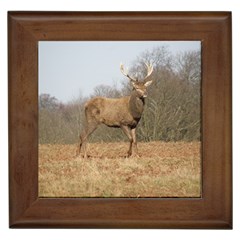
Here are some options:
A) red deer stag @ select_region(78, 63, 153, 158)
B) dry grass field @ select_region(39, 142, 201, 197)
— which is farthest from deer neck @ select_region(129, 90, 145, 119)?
dry grass field @ select_region(39, 142, 201, 197)

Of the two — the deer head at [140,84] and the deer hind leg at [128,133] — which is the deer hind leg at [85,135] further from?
the deer head at [140,84]

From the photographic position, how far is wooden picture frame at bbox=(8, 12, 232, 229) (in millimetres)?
4168

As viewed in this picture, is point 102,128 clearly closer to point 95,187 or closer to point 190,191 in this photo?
point 95,187

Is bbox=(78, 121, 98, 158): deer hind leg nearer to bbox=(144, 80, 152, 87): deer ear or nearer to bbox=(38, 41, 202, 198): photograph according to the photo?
bbox=(38, 41, 202, 198): photograph

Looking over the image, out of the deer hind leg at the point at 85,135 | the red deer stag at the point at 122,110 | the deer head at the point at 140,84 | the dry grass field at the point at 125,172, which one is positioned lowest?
the dry grass field at the point at 125,172

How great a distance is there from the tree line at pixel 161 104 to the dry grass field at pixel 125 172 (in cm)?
6

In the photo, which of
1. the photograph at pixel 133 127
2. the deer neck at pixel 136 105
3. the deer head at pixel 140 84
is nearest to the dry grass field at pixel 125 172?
the photograph at pixel 133 127

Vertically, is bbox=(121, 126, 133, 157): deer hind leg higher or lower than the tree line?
lower

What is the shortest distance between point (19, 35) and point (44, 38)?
13 cm

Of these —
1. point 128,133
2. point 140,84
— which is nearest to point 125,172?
point 128,133

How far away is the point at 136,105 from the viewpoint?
166 inches

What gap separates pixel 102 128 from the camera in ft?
13.9

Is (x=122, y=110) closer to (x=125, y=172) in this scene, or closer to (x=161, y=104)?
(x=161, y=104)

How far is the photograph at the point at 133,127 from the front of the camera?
4.18 m
